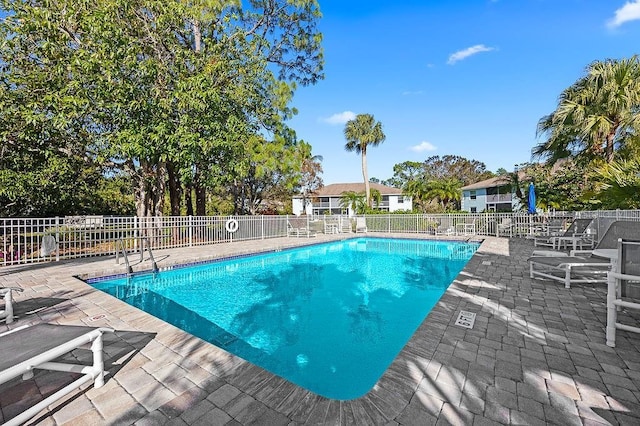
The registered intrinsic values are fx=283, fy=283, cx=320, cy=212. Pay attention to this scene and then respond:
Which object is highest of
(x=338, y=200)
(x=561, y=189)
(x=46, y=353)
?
(x=338, y=200)

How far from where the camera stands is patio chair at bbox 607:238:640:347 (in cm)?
282

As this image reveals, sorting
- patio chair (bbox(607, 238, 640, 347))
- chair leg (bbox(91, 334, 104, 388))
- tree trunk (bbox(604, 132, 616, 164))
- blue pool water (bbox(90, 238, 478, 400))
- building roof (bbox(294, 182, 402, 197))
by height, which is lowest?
blue pool water (bbox(90, 238, 478, 400))

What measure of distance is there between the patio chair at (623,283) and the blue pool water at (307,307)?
7.51 feet

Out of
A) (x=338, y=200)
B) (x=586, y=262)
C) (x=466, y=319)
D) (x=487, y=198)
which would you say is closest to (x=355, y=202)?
(x=338, y=200)

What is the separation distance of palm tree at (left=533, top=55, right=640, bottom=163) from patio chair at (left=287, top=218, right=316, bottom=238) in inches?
464

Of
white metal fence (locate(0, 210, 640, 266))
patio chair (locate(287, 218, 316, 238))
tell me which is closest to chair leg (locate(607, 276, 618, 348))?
white metal fence (locate(0, 210, 640, 266))

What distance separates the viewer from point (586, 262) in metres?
4.99

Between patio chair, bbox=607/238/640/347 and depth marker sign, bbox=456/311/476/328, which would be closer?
patio chair, bbox=607/238/640/347

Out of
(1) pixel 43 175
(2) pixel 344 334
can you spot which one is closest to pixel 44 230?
(1) pixel 43 175

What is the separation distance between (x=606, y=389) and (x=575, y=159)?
1305 cm

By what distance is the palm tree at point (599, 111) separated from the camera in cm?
952

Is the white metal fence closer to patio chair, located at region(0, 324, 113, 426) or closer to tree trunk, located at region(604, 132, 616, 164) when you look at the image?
tree trunk, located at region(604, 132, 616, 164)

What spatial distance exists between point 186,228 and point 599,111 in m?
16.1

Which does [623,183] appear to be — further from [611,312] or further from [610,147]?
[611,312]
